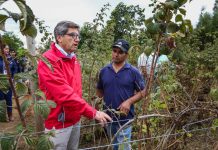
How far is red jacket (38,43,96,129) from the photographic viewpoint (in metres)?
2.84

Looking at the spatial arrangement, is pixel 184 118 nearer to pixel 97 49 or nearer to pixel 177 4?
pixel 177 4

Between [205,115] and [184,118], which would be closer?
[184,118]

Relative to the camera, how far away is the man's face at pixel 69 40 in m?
3.08

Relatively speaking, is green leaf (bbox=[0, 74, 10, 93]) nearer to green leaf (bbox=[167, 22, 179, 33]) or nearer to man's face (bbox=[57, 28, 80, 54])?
green leaf (bbox=[167, 22, 179, 33])

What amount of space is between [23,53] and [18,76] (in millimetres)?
132

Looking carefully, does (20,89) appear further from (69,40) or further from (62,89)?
(69,40)

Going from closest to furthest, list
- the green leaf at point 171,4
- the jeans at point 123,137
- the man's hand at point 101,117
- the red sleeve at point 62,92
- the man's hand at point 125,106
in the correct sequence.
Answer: the green leaf at point 171,4 → the jeans at point 123,137 → the man's hand at point 101,117 → the red sleeve at point 62,92 → the man's hand at point 125,106

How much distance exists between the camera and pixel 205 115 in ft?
13.5

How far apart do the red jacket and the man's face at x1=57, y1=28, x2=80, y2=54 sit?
0.22ft

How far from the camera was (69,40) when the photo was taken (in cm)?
309

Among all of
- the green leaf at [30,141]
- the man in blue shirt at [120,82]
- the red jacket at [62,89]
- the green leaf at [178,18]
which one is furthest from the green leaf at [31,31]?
the man in blue shirt at [120,82]

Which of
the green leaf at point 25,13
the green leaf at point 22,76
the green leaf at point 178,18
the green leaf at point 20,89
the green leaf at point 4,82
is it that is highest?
the green leaf at point 178,18

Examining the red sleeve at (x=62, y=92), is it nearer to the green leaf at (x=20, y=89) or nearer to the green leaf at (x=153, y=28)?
the green leaf at (x=153, y=28)

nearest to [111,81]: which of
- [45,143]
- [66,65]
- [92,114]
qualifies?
[66,65]
